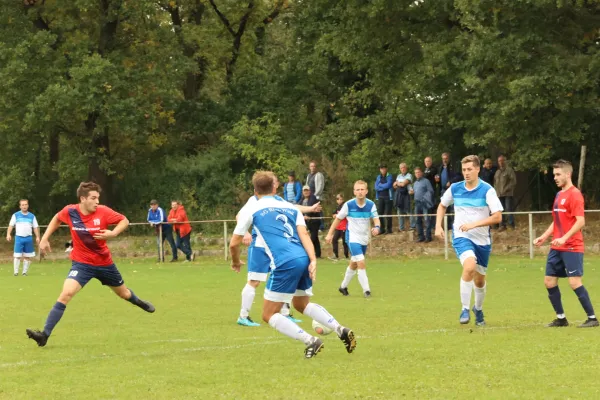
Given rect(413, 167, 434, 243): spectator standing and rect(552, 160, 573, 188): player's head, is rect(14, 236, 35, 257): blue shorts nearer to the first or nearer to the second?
rect(413, 167, 434, 243): spectator standing

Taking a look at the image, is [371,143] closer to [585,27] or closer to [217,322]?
[585,27]

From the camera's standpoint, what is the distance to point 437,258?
29.7m

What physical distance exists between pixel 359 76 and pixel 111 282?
90.7 ft

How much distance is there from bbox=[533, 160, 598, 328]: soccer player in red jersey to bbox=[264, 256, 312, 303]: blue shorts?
3.73 metres

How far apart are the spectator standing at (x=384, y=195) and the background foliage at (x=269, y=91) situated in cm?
246

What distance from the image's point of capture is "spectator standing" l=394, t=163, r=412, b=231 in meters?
30.2

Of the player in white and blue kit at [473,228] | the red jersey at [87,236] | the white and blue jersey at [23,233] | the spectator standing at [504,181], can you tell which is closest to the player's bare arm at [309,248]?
the player in white and blue kit at [473,228]

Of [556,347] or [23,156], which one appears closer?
[556,347]

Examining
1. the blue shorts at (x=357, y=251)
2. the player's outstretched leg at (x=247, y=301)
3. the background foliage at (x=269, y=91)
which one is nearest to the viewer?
the player's outstretched leg at (x=247, y=301)

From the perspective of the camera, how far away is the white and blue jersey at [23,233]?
2848 centimetres

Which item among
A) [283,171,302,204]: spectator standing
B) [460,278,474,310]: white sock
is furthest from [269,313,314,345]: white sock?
[283,171,302,204]: spectator standing

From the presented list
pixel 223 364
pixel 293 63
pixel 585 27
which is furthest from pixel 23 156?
pixel 223 364

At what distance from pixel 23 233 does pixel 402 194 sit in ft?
34.0

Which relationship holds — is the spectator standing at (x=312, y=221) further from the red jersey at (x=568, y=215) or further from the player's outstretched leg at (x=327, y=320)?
the player's outstretched leg at (x=327, y=320)
